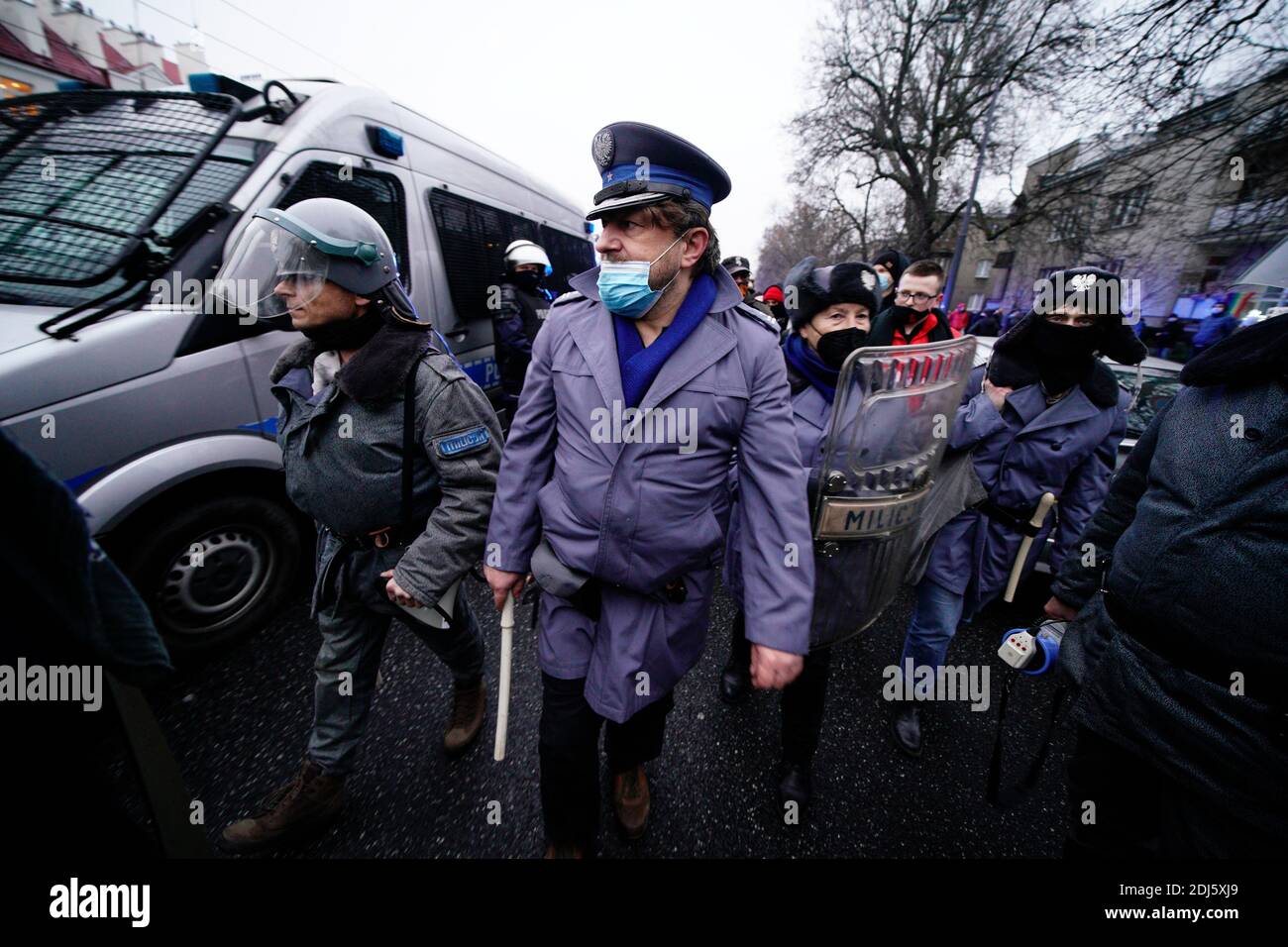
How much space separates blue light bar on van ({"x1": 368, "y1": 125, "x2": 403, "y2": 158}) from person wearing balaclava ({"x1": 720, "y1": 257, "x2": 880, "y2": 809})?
2.88 meters

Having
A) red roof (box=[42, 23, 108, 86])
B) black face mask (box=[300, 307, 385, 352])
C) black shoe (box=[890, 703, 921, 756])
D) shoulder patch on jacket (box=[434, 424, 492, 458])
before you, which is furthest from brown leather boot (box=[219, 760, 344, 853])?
red roof (box=[42, 23, 108, 86])

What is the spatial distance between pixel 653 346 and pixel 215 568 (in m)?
2.54

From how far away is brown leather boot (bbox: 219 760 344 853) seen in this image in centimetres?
172

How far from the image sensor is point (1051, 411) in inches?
80.0

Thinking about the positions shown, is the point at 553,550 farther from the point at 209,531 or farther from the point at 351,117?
the point at 351,117

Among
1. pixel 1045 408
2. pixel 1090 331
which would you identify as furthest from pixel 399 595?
pixel 1090 331

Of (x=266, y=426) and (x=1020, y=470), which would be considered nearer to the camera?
(x=1020, y=470)

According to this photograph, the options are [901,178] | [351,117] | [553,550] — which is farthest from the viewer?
[901,178]

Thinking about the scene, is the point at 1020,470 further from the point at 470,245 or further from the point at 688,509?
the point at 470,245

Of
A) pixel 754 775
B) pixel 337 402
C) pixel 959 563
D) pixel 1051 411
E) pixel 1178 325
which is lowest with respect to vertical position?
pixel 754 775

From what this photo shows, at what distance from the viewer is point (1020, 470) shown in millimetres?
2131

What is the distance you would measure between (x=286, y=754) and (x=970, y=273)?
44.7 m

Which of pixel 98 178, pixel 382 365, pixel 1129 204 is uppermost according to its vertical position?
pixel 1129 204
